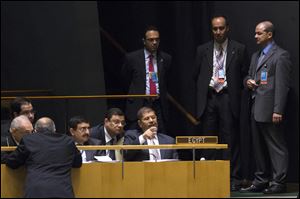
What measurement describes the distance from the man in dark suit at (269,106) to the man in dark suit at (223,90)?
0.70ft

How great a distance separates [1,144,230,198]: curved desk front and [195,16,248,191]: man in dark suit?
4.97 feet

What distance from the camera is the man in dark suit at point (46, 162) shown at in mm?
7852

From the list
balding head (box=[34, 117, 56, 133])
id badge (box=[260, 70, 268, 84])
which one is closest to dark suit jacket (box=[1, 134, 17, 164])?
balding head (box=[34, 117, 56, 133])

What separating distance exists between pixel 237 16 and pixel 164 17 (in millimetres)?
1467

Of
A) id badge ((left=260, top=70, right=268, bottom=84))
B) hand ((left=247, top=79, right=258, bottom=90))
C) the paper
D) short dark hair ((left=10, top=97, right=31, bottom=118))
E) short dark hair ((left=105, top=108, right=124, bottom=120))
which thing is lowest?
the paper

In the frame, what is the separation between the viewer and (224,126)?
32.8ft

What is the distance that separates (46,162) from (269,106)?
2726mm

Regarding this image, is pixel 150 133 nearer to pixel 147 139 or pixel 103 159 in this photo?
pixel 147 139

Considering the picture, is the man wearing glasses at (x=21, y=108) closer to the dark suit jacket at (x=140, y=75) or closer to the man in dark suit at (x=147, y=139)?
the man in dark suit at (x=147, y=139)

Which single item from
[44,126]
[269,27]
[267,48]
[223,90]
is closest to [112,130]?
[223,90]

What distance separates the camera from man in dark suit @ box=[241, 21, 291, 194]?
9.66 metres

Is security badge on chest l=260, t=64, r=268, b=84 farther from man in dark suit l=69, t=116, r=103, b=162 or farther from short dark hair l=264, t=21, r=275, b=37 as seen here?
man in dark suit l=69, t=116, r=103, b=162

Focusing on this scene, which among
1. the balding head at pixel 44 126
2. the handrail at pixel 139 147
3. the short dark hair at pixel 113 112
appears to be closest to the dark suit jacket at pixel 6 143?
the handrail at pixel 139 147

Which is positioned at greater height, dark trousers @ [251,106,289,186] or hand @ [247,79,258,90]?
hand @ [247,79,258,90]
